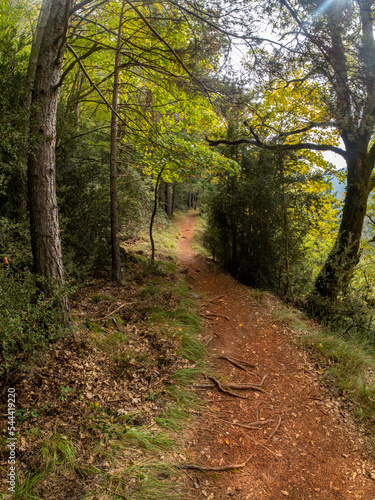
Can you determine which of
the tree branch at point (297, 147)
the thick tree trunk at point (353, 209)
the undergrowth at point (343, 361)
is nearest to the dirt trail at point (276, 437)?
the undergrowth at point (343, 361)

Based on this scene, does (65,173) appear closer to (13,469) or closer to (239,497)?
(13,469)

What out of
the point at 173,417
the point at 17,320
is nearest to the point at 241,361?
the point at 173,417

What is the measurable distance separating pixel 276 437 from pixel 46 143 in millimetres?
4747

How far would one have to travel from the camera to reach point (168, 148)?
5.71 meters

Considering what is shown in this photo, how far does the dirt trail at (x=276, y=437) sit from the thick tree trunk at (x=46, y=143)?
111 inches

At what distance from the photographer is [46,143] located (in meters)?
3.50

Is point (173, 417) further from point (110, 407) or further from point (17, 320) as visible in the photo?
point (17, 320)

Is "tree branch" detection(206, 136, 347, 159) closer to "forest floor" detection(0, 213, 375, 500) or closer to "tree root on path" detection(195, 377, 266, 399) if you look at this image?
"forest floor" detection(0, 213, 375, 500)

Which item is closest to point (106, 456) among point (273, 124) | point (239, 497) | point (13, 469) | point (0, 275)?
point (13, 469)

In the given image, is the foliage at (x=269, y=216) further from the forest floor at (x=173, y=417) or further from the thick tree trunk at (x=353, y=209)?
the forest floor at (x=173, y=417)

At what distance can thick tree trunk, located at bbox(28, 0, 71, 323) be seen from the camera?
11.2ft

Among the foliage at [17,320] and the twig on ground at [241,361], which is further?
the twig on ground at [241,361]

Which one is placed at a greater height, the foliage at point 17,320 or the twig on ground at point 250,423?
the foliage at point 17,320

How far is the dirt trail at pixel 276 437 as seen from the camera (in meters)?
2.69
